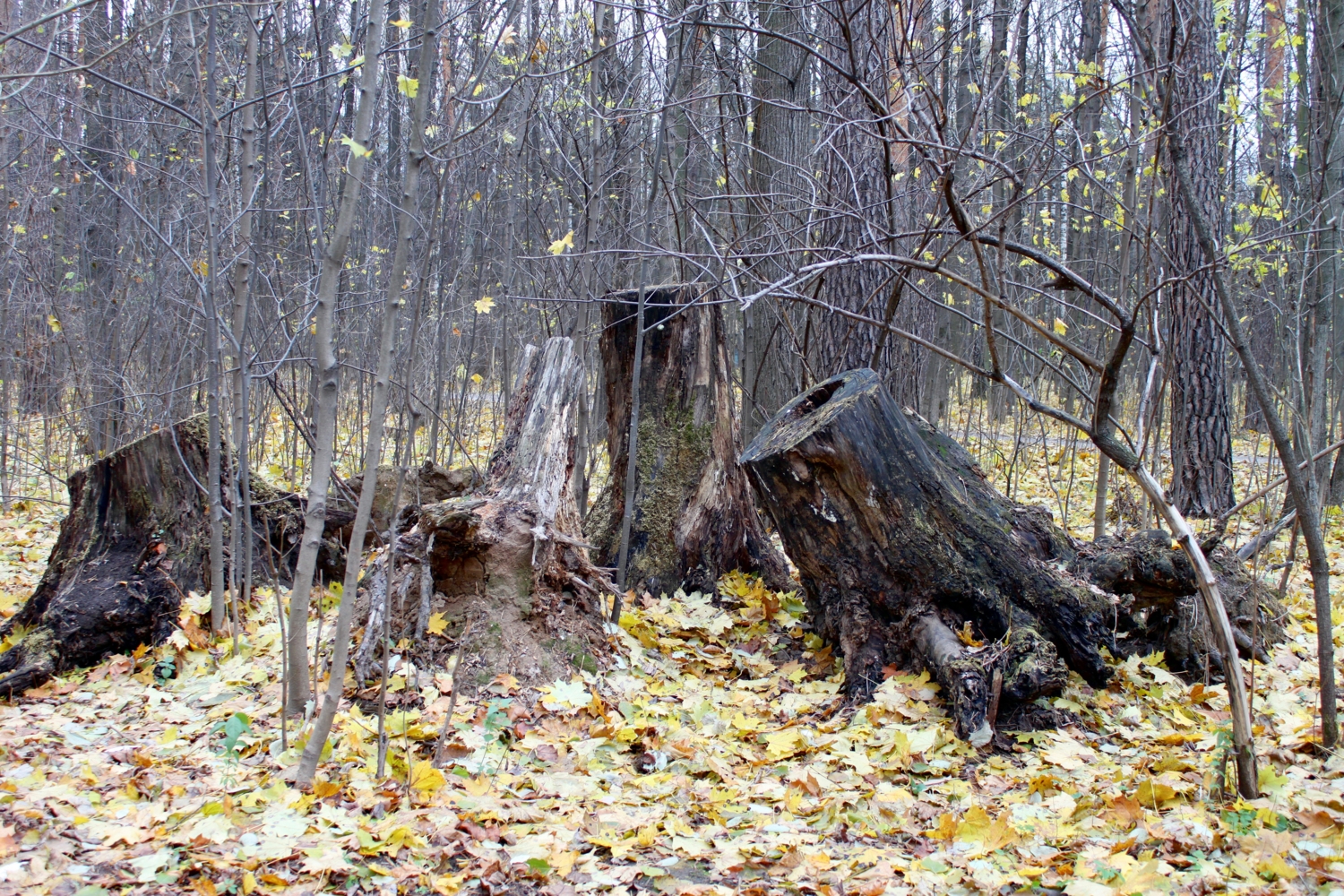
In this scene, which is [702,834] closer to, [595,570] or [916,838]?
[916,838]

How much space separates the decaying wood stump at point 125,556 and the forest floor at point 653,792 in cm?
19

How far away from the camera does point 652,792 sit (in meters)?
2.73

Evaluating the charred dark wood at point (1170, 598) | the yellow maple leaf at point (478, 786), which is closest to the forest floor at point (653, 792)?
the yellow maple leaf at point (478, 786)

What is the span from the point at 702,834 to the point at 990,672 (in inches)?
51.5

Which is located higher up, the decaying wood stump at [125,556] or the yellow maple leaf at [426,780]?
the decaying wood stump at [125,556]

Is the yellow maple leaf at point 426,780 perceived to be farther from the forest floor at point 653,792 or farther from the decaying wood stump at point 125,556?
the decaying wood stump at point 125,556

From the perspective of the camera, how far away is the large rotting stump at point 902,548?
3.44 m

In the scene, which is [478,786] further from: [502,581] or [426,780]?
[502,581]

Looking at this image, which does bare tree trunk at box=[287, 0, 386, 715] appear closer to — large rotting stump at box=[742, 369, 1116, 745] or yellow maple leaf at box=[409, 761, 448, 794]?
yellow maple leaf at box=[409, 761, 448, 794]

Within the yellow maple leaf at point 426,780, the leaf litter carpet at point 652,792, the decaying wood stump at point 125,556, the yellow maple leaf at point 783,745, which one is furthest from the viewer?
the decaying wood stump at point 125,556

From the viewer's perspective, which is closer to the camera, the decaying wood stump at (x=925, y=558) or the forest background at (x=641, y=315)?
the forest background at (x=641, y=315)

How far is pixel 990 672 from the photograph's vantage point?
3141mm

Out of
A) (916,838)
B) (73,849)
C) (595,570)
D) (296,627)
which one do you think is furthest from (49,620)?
(916,838)

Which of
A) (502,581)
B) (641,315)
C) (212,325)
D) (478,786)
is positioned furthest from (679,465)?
(478,786)
